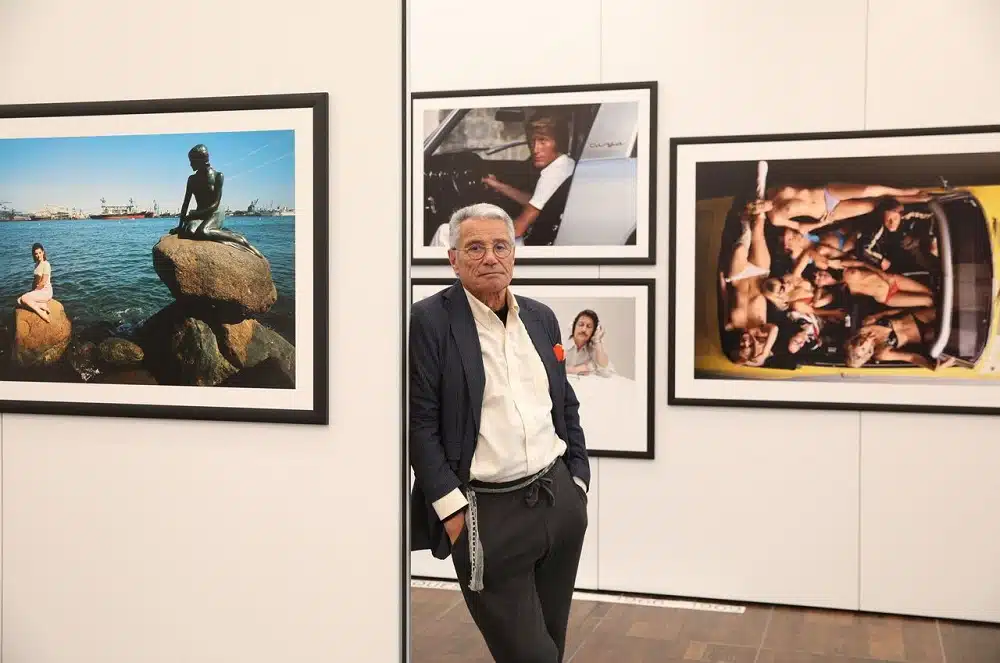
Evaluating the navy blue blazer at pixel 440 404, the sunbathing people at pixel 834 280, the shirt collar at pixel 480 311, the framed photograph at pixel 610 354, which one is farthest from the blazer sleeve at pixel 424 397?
the sunbathing people at pixel 834 280

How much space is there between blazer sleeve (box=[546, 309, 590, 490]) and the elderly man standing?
120 millimetres

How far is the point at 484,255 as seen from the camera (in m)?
2.62

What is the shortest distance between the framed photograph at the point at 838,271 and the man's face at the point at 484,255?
1.99m

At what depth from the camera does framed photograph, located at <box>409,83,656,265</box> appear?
4527mm

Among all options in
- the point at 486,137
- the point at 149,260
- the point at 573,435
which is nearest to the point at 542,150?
the point at 486,137

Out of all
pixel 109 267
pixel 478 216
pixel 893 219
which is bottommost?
pixel 109 267

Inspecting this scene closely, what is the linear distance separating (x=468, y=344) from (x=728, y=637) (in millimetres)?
2080

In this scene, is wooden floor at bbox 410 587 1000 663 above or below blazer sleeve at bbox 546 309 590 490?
below

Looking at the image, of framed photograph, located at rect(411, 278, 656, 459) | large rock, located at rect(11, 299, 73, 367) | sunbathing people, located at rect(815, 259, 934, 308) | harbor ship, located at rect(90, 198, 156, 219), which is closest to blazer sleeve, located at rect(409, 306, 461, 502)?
harbor ship, located at rect(90, 198, 156, 219)

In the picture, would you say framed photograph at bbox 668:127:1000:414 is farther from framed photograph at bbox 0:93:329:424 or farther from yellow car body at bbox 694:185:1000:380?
framed photograph at bbox 0:93:329:424

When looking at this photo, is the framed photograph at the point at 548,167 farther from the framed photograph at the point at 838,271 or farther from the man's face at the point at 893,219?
the man's face at the point at 893,219

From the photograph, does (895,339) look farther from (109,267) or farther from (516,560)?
(109,267)

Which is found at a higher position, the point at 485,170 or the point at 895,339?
the point at 485,170

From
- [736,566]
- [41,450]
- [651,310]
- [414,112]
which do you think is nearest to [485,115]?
[414,112]
